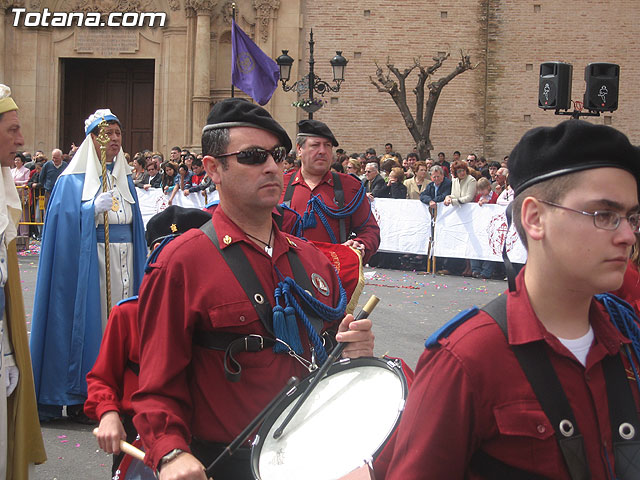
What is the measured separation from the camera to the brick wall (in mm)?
28531

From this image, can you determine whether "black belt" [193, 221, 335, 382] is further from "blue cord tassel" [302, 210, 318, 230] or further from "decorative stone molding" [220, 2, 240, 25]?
"decorative stone molding" [220, 2, 240, 25]

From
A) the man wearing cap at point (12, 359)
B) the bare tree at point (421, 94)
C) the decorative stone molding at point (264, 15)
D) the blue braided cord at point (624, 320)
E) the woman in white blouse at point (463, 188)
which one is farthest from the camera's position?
the decorative stone molding at point (264, 15)

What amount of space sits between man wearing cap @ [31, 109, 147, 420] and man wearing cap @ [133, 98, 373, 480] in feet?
11.8

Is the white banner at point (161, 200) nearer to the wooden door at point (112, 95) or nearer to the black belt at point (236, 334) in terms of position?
the wooden door at point (112, 95)

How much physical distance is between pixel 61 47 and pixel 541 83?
21.5 meters

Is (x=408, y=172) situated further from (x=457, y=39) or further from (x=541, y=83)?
(x=457, y=39)

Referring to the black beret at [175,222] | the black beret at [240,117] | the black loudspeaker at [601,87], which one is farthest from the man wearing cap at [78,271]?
the black loudspeaker at [601,87]

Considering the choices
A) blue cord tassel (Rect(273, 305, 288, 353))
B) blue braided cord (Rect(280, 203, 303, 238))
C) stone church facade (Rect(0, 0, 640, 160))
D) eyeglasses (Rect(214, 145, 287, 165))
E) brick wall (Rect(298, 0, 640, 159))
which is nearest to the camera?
blue cord tassel (Rect(273, 305, 288, 353))

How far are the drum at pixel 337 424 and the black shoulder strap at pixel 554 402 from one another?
357mm

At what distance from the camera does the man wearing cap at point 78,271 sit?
6168 millimetres

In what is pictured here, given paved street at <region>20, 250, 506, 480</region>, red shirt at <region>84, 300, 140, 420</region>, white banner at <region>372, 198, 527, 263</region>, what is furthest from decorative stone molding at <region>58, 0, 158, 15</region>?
red shirt at <region>84, 300, 140, 420</region>

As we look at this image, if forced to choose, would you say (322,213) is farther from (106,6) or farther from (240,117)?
(106,6)

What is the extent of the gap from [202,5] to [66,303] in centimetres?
2316

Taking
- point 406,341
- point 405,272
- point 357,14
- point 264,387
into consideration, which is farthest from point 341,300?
point 357,14
